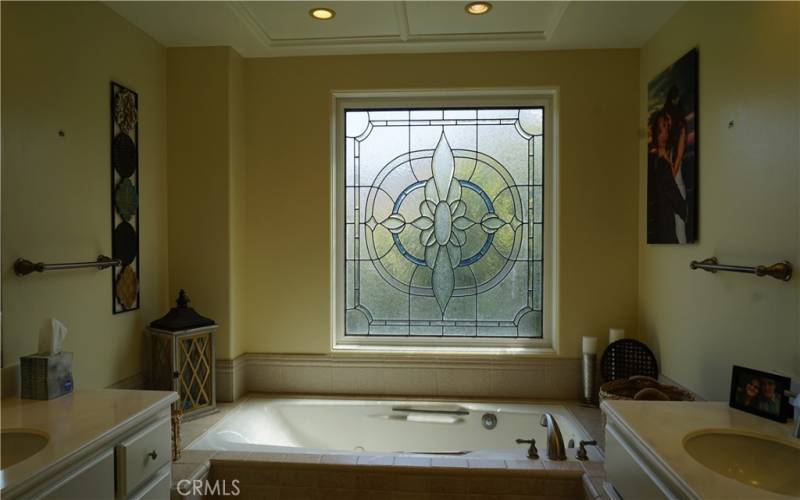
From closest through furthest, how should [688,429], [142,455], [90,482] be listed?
[90,482]
[688,429]
[142,455]

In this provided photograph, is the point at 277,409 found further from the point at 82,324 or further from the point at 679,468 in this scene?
the point at 679,468

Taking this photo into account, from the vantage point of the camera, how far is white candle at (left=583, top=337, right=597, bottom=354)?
263cm

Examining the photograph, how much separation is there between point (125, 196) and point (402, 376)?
1.64 meters

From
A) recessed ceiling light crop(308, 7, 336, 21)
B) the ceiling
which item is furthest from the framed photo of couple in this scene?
recessed ceiling light crop(308, 7, 336, 21)

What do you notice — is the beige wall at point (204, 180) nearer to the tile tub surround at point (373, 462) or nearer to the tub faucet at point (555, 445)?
the tile tub surround at point (373, 462)

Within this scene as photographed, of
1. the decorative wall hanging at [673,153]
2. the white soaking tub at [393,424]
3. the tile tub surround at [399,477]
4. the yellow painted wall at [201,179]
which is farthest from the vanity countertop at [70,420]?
the decorative wall hanging at [673,153]

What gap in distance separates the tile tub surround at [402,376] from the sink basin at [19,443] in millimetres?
1309

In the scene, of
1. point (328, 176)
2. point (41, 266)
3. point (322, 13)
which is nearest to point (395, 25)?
point (322, 13)

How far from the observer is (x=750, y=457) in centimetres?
140

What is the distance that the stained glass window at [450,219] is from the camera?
2824 millimetres

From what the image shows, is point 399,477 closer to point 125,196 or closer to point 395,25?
point 125,196

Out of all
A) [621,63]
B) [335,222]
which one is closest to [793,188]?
[621,63]

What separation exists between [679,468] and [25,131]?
2.21 metres

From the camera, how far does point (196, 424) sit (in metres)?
2.37
